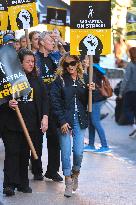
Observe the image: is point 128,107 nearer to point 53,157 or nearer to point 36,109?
point 53,157

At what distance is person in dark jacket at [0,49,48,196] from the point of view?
856 centimetres

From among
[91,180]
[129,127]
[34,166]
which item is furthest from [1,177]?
[129,127]

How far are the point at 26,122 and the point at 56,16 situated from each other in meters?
5.39

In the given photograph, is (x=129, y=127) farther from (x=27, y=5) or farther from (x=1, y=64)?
(x=1, y=64)

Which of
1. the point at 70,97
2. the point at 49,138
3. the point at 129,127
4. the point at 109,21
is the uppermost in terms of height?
the point at 109,21

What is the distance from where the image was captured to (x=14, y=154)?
8.64m

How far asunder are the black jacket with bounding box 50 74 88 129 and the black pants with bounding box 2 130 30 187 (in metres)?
0.52

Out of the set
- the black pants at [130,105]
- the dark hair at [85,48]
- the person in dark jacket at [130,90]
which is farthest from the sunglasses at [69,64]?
the black pants at [130,105]

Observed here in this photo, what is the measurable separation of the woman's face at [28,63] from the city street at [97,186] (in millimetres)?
1455

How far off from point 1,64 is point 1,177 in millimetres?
1735

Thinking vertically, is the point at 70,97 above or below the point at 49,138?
above

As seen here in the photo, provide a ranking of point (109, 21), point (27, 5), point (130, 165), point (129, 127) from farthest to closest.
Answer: point (129, 127) → point (130, 165) → point (27, 5) → point (109, 21)

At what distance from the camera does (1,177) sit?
964 cm

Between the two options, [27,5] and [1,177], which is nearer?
[1,177]
